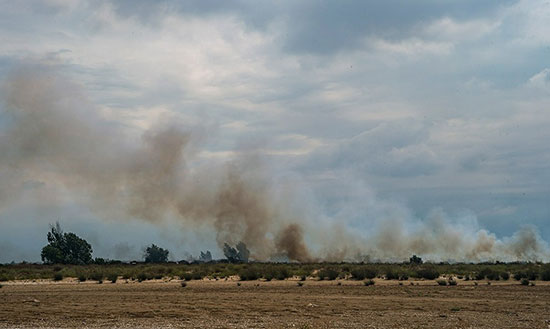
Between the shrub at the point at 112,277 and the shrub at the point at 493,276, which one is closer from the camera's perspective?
the shrub at the point at 493,276

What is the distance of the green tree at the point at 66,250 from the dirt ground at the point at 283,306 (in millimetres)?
79591

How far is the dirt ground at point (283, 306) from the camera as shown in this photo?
1465 inches

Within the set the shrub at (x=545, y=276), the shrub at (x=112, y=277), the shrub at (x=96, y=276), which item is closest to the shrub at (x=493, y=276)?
the shrub at (x=545, y=276)

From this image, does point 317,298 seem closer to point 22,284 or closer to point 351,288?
point 351,288

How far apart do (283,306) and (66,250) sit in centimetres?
11498

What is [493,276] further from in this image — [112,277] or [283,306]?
[112,277]

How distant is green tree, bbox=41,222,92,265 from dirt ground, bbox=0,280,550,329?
3134 inches

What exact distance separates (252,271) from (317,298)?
31841 millimetres

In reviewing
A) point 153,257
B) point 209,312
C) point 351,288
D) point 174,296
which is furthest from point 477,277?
point 153,257

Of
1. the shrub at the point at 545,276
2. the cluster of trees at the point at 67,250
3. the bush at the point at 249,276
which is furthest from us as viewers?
the cluster of trees at the point at 67,250

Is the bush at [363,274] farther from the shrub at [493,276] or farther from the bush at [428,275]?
the shrub at [493,276]

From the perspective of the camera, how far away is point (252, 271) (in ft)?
271

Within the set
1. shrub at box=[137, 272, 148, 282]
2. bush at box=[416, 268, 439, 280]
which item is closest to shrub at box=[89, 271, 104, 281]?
shrub at box=[137, 272, 148, 282]

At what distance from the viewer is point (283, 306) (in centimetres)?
4559
